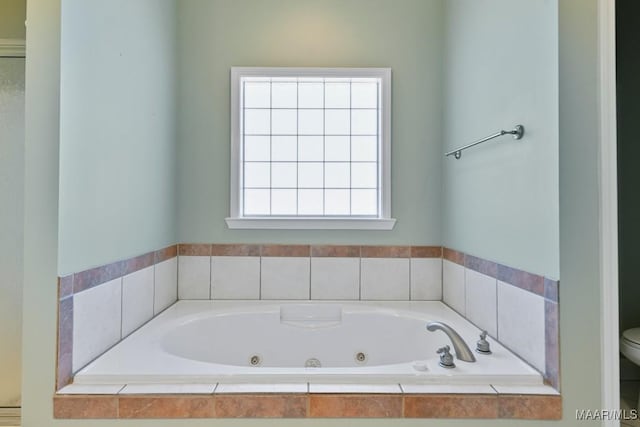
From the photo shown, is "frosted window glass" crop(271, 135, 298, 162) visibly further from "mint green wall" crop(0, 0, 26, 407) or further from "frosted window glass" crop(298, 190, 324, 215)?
"mint green wall" crop(0, 0, 26, 407)

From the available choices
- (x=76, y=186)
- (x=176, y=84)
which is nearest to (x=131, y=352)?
(x=76, y=186)

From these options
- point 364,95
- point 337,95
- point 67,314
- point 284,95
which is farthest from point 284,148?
point 67,314

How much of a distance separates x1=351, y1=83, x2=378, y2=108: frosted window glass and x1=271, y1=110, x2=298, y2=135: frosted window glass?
1.29ft

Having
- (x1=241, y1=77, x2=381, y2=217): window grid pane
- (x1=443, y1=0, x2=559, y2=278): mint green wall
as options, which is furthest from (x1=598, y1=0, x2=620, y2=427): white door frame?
(x1=241, y1=77, x2=381, y2=217): window grid pane

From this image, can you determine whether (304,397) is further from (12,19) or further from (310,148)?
(12,19)

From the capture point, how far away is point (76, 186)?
1.19 meters

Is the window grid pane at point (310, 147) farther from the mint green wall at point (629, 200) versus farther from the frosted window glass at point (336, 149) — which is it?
the mint green wall at point (629, 200)

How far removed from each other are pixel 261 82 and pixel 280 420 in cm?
183

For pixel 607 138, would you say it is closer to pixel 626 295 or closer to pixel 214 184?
pixel 626 295

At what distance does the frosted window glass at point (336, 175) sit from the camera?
2168 mm

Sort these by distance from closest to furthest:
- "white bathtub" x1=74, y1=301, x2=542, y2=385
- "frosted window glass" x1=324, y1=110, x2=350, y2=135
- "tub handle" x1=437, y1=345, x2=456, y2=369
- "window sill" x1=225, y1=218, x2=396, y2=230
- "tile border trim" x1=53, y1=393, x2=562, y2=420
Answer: "tile border trim" x1=53, y1=393, x2=562, y2=420 → "tub handle" x1=437, y1=345, x2=456, y2=369 → "white bathtub" x1=74, y1=301, x2=542, y2=385 → "window sill" x1=225, y1=218, x2=396, y2=230 → "frosted window glass" x1=324, y1=110, x2=350, y2=135

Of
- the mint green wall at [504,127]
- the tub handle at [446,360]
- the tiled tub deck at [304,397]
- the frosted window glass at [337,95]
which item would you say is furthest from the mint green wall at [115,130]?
the mint green wall at [504,127]

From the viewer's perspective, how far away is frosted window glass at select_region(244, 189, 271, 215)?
84.2 inches

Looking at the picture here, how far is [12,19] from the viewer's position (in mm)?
1692
